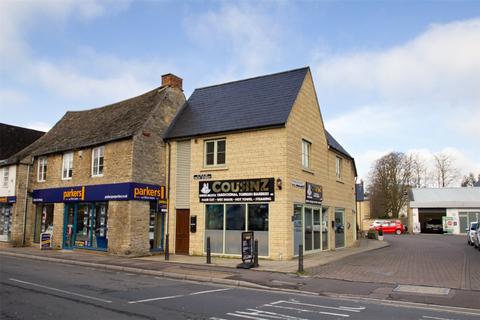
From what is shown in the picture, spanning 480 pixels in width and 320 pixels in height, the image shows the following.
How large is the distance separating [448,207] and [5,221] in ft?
145

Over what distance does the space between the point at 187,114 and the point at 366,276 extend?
12920mm

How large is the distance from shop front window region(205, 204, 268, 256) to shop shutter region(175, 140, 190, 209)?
60.3 inches

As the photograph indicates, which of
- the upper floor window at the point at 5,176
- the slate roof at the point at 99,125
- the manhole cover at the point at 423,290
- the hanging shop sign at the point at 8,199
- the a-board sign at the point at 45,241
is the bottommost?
the manhole cover at the point at 423,290

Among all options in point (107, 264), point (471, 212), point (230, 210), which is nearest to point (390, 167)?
point (471, 212)

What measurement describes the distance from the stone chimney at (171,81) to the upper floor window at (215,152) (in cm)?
504

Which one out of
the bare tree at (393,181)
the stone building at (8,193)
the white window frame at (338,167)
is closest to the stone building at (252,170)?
the white window frame at (338,167)

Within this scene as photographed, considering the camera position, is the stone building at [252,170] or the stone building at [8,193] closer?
the stone building at [252,170]

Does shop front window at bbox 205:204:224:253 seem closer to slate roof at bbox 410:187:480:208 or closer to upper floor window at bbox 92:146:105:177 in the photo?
upper floor window at bbox 92:146:105:177

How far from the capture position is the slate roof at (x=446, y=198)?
4647 centimetres

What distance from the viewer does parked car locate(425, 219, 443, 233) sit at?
49906mm

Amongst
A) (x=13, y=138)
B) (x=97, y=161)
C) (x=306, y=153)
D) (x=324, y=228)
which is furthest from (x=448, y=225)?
(x=13, y=138)

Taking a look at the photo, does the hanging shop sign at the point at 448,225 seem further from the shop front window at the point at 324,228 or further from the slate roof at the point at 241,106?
the slate roof at the point at 241,106

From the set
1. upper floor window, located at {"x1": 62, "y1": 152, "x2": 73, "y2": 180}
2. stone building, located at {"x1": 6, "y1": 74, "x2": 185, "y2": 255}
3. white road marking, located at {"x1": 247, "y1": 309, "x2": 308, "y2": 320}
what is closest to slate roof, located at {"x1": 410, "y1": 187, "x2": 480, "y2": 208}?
stone building, located at {"x1": 6, "y1": 74, "x2": 185, "y2": 255}

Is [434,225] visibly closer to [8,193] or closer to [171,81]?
[171,81]
